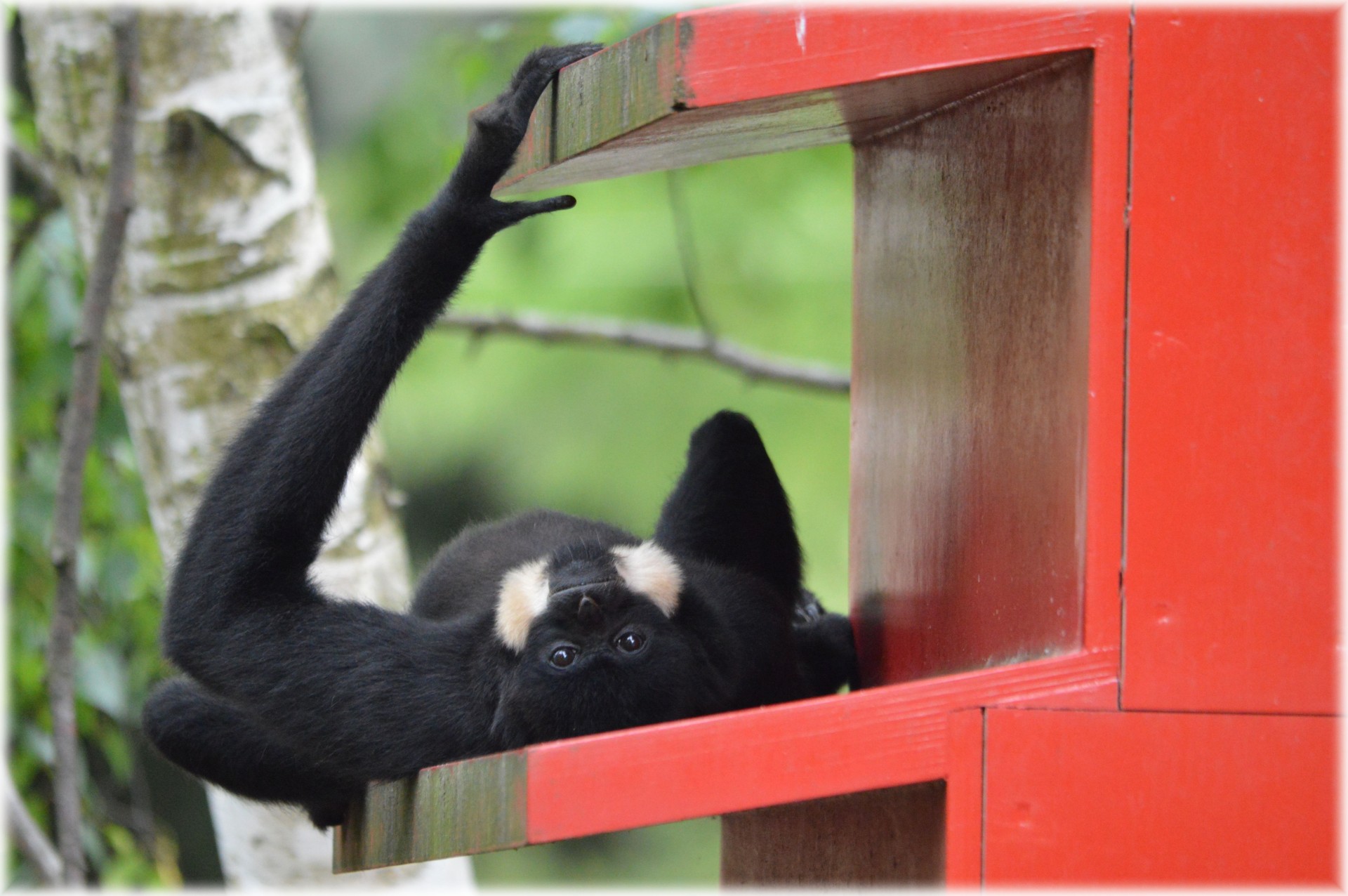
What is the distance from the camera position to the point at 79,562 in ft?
13.6

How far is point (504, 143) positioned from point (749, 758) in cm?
95

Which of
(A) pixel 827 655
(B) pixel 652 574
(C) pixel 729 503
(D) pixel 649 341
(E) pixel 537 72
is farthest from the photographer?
(D) pixel 649 341

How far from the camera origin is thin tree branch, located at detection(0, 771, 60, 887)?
3.21 metres

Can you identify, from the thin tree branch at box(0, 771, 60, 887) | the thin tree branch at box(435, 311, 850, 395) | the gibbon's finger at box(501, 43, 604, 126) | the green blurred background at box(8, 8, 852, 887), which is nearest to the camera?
the gibbon's finger at box(501, 43, 604, 126)

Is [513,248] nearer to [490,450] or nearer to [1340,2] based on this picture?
[490,450]

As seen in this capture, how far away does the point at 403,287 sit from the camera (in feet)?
6.72

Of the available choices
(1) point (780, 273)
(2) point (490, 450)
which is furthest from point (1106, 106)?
(2) point (490, 450)

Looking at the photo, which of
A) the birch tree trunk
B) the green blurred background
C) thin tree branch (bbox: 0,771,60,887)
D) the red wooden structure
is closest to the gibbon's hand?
the red wooden structure

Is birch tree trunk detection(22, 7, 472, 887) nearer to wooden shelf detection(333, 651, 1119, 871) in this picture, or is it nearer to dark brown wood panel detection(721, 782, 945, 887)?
dark brown wood panel detection(721, 782, 945, 887)

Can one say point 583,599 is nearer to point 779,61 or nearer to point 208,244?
point 779,61

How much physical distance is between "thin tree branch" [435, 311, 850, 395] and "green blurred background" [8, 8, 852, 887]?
0.59 feet

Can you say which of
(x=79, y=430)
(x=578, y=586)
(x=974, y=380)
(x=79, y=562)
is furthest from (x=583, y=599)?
(x=79, y=562)

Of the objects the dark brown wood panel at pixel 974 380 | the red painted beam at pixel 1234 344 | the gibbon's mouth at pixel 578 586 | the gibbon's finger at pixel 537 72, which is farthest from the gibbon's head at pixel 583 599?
the red painted beam at pixel 1234 344

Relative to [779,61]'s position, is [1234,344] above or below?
below
